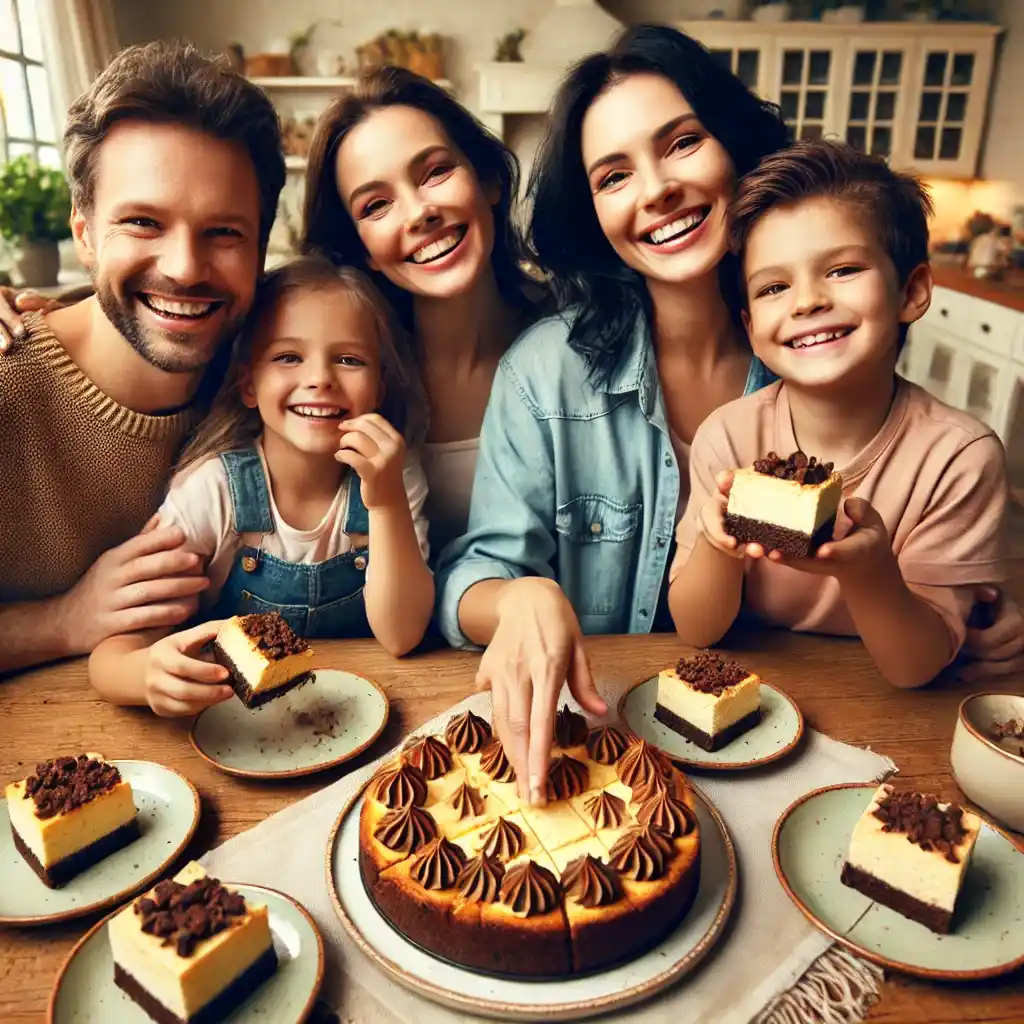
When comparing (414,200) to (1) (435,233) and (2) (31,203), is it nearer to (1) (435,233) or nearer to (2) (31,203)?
(1) (435,233)

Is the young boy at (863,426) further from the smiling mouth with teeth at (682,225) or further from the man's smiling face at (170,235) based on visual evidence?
the man's smiling face at (170,235)

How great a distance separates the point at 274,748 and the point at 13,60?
16.9 ft

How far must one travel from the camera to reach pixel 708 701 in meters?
1.38

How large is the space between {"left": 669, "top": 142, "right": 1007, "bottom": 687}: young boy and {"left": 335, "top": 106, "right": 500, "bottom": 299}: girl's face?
1.95ft

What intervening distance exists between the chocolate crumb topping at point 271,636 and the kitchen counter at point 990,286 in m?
4.36

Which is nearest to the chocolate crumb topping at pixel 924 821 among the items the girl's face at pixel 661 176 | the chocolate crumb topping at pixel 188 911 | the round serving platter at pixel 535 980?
the round serving platter at pixel 535 980

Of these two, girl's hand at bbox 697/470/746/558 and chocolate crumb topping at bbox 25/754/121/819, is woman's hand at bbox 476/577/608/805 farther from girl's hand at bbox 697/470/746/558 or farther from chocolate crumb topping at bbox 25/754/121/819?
chocolate crumb topping at bbox 25/754/121/819

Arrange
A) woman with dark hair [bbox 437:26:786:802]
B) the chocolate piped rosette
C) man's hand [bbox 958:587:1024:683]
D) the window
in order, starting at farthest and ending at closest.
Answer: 1. the window
2. woman with dark hair [bbox 437:26:786:802]
3. man's hand [bbox 958:587:1024:683]
4. the chocolate piped rosette

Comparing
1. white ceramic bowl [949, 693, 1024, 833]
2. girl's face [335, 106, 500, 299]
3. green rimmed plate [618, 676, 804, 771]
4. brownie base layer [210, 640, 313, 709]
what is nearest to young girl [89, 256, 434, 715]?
girl's face [335, 106, 500, 299]

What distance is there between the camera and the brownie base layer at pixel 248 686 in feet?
4.64

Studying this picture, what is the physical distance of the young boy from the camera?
147 cm

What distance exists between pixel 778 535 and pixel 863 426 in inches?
14.3

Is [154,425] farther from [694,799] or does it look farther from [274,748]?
[694,799]

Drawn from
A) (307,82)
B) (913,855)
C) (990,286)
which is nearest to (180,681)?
(913,855)
